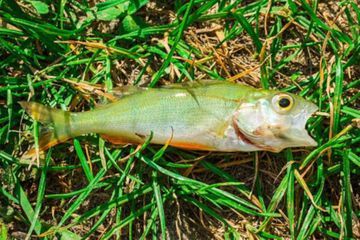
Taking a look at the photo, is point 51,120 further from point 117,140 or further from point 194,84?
point 194,84

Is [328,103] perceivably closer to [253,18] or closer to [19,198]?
[253,18]

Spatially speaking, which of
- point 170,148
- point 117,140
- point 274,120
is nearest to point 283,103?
point 274,120

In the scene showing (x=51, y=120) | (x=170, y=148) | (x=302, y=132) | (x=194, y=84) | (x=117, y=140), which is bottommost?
(x=170, y=148)

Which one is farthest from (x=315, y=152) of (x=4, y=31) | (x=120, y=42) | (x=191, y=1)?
(x=4, y=31)

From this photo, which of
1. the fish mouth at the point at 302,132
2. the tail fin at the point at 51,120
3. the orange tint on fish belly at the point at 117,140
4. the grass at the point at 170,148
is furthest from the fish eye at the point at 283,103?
the tail fin at the point at 51,120

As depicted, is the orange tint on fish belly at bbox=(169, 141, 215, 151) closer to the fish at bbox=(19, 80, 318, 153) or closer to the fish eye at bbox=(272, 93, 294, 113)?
the fish at bbox=(19, 80, 318, 153)
